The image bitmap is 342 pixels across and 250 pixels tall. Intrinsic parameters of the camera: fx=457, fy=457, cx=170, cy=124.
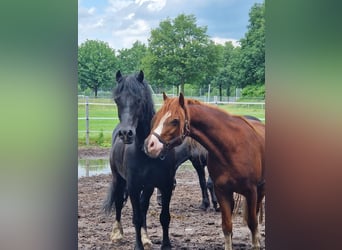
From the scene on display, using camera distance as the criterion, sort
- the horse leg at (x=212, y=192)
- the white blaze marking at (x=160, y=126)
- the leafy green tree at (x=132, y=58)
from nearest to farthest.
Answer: the white blaze marking at (x=160, y=126)
the leafy green tree at (x=132, y=58)
the horse leg at (x=212, y=192)

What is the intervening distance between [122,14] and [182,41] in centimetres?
40

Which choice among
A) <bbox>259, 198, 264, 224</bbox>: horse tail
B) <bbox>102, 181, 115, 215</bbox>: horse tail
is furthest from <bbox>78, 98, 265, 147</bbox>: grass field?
<bbox>259, 198, 264, 224</bbox>: horse tail

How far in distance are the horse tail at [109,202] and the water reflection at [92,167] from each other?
0.37ft

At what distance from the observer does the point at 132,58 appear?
8.96ft

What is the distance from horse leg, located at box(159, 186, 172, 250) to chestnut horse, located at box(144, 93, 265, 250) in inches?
10.2

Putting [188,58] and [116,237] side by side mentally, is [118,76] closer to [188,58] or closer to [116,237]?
[188,58]

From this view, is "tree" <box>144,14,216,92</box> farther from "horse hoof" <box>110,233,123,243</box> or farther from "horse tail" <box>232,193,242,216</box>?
"horse hoof" <box>110,233,123,243</box>

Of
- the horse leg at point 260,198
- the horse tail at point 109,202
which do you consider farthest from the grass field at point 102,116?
the horse leg at point 260,198

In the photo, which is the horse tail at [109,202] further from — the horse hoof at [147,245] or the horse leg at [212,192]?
the horse leg at [212,192]

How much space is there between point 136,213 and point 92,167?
0.38 m

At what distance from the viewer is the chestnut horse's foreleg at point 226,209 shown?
2.72 metres
